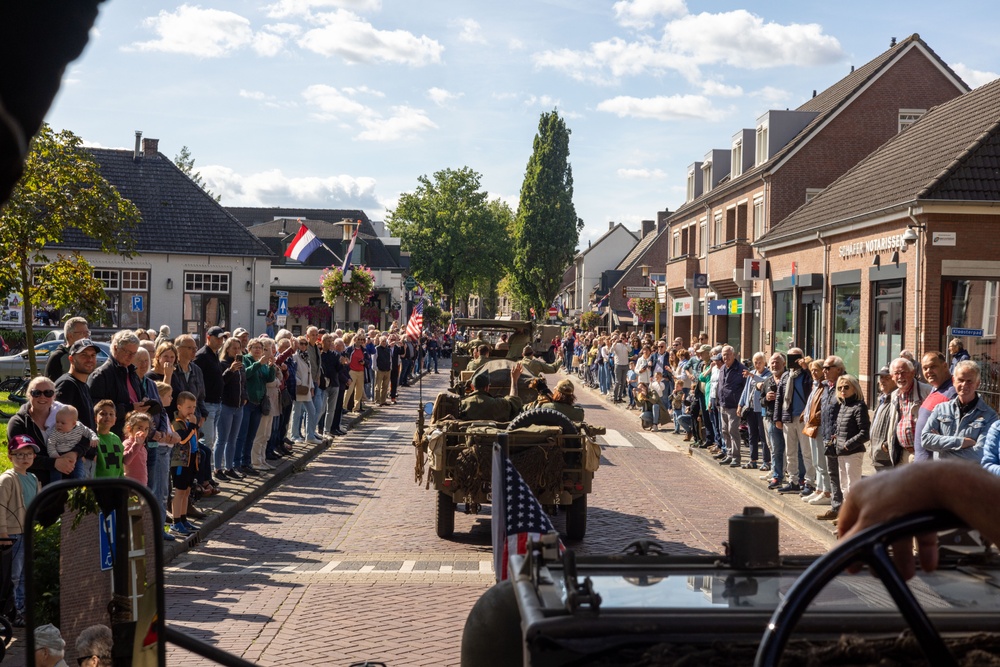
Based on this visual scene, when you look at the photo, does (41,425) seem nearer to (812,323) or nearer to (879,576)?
(879,576)

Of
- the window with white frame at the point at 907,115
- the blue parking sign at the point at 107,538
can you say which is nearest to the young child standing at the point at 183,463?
the blue parking sign at the point at 107,538

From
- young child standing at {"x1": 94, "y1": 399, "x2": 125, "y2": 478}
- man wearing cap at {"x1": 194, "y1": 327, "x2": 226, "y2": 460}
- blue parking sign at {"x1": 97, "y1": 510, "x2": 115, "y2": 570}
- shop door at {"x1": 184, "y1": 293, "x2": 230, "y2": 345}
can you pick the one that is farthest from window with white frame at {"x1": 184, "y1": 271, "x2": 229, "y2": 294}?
blue parking sign at {"x1": 97, "y1": 510, "x2": 115, "y2": 570}

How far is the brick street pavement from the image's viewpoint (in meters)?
7.15

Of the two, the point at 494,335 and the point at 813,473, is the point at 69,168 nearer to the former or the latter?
the point at 813,473

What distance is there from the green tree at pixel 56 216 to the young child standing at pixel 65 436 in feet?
19.9

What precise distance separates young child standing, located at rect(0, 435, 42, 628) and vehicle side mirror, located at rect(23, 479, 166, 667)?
14.7ft

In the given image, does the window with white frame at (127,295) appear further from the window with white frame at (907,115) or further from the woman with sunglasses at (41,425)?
the woman with sunglasses at (41,425)

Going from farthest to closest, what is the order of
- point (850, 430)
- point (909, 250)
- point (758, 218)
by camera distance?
point (758, 218)
point (909, 250)
point (850, 430)

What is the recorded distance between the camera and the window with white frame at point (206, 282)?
43.9 m

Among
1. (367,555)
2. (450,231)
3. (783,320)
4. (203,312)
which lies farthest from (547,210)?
(367,555)

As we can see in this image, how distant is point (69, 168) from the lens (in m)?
14.4

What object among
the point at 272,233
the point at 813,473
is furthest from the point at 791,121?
the point at 272,233

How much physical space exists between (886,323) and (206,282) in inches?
1136

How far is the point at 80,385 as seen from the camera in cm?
944
